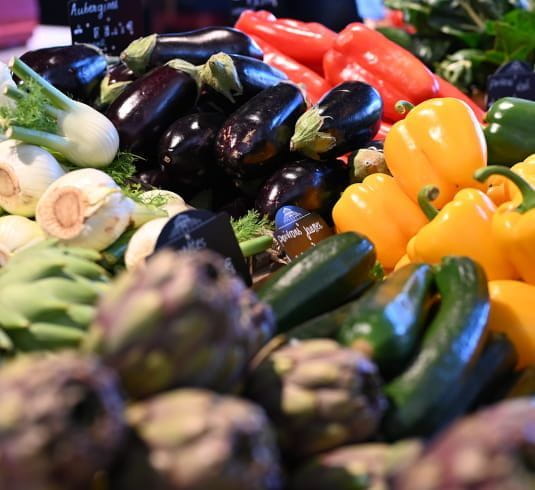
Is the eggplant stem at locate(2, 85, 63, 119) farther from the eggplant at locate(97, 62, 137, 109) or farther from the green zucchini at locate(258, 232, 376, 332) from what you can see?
the green zucchini at locate(258, 232, 376, 332)

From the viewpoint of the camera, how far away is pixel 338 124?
6.30 feet

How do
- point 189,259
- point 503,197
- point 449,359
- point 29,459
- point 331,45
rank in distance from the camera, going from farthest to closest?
point 331,45 < point 503,197 < point 449,359 < point 189,259 < point 29,459

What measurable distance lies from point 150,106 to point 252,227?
48cm

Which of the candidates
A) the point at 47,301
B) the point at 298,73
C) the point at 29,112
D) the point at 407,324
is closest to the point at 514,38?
the point at 298,73

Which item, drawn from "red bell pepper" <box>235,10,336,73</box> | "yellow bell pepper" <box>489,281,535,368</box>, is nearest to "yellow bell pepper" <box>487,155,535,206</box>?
"yellow bell pepper" <box>489,281,535,368</box>

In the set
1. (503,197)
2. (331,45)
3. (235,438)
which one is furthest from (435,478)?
(331,45)

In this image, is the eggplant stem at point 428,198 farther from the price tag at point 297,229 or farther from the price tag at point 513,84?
the price tag at point 513,84

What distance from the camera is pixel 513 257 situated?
1364 mm

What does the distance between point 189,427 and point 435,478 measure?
0.68 feet

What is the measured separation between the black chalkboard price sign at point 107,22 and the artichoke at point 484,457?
2.05 m

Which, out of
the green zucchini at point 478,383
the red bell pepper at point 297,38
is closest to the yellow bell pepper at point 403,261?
the green zucchini at point 478,383

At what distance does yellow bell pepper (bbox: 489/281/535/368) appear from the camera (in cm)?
123

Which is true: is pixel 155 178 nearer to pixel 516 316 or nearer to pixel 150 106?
pixel 150 106

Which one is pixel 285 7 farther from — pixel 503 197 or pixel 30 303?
pixel 30 303
